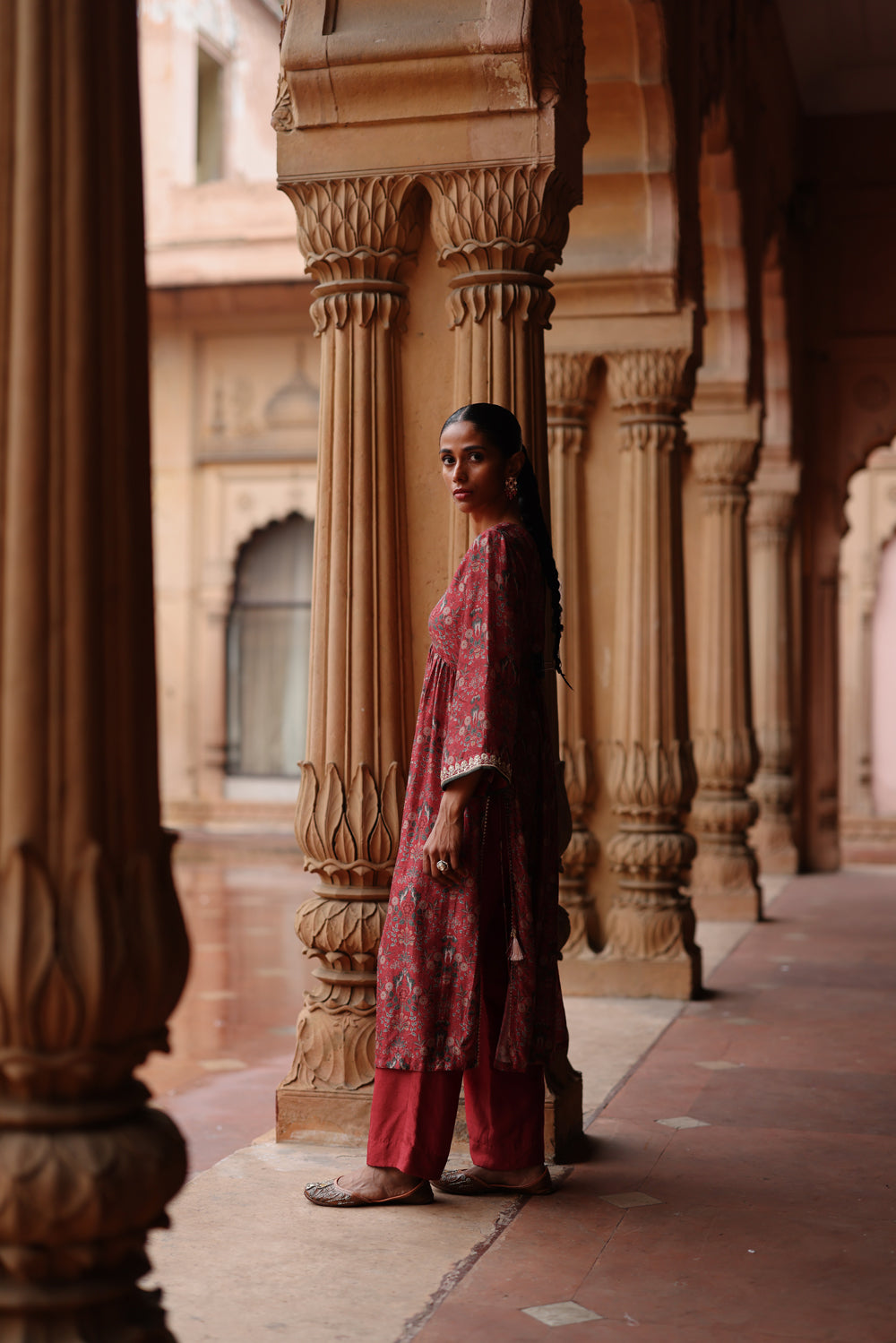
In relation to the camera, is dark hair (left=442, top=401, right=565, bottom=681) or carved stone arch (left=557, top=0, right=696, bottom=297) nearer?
dark hair (left=442, top=401, right=565, bottom=681)

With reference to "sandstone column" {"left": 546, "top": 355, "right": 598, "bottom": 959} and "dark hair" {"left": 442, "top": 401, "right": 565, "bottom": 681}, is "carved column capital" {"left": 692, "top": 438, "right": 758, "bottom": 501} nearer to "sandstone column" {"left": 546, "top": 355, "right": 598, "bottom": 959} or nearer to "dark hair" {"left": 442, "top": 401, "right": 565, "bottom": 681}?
"sandstone column" {"left": 546, "top": 355, "right": 598, "bottom": 959}

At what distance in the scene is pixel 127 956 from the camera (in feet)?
5.68

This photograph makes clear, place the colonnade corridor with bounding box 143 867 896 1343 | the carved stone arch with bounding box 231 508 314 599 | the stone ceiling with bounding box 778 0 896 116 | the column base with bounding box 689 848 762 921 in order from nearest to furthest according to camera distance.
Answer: the colonnade corridor with bounding box 143 867 896 1343
the column base with bounding box 689 848 762 921
the stone ceiling with bounding box 778 0 896 116
the carved stone arch with bounding box 231 508 314 599

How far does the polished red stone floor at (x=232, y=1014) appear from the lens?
480 cm

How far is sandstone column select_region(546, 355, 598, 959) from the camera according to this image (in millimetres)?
6211

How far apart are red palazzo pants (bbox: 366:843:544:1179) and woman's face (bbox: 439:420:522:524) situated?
0.76 meters

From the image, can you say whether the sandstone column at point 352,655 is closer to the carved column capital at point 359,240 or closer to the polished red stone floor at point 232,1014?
the carved column capital at point 359,240

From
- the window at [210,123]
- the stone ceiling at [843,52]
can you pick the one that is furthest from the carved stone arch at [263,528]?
the stone ceiling at [843,52]

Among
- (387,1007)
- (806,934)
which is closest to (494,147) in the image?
(387,1007)

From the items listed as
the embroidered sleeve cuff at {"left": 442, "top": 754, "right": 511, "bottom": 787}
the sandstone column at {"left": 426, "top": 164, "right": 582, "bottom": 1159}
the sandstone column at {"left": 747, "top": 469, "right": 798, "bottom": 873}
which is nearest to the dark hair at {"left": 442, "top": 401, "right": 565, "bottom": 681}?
the embroidered sleeve cuff at {"left": 442, "top": 754, "right": 511, "bottom": 787}

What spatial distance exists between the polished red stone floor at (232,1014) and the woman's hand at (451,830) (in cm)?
53

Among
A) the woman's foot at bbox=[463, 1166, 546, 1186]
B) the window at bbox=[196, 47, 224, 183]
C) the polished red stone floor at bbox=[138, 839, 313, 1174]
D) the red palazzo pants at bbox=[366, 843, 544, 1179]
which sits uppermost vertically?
the window at bbox=[196, 47, 224, 183]

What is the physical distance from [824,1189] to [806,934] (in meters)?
4.77

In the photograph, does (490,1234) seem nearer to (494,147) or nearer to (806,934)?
(494,147)
